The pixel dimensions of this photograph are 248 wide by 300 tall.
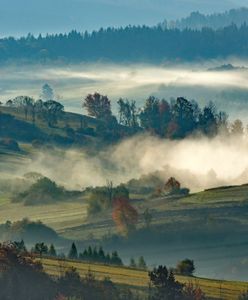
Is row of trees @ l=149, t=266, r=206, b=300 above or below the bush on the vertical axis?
below

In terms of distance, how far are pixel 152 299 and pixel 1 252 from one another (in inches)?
946

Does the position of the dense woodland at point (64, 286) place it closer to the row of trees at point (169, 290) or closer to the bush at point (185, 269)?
the row of trees at point (169, 290)

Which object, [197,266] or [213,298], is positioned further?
[197,266]

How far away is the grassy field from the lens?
140500 mm

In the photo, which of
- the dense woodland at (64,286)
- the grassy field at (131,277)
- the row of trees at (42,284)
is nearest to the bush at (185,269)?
the grassy field at (131,277)

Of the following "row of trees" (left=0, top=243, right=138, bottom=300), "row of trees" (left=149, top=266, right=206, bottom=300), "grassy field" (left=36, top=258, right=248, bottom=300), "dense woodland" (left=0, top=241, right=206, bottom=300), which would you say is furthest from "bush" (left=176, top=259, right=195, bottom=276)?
"row of trees" (left=0, top=243, right=138, bottom=300)

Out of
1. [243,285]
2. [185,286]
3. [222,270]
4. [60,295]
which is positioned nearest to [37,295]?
[60,295]

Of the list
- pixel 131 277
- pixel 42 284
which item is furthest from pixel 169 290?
pixel 42 284

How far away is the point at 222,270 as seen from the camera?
7687 inches

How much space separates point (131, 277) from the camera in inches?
5787

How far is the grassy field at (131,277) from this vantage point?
14050 centimetres

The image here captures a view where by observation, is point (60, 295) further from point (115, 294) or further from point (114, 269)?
point (114, 269)

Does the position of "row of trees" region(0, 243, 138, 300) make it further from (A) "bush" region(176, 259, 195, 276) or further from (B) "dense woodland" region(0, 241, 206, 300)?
(A) "bush" region(176, 259, 195, 276)

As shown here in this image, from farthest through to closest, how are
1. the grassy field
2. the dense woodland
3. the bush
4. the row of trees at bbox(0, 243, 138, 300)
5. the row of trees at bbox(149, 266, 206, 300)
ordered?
the bush
the grassy field
the row of trees at bbox(149, 266, 206, 300)
the dense woodland
the row of trees at bbox(0, 243, 138, 300)
